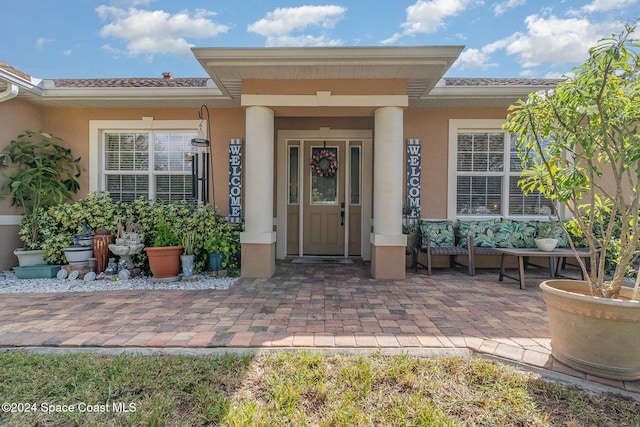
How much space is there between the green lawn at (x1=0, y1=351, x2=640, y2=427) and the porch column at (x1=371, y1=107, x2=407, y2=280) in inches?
90.9

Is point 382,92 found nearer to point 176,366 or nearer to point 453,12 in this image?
point 453,12

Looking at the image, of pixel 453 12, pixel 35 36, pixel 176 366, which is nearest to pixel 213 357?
pixel 176 366

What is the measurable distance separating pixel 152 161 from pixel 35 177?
1651 millimetres

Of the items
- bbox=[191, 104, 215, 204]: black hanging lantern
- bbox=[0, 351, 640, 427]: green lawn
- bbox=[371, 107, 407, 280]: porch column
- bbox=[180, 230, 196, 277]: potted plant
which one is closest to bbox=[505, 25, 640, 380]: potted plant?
bbox=[0, 351, 640, 427]: green lawn

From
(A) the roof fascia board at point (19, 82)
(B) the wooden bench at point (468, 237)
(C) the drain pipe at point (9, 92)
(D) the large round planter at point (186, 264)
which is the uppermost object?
(A) the roof fascia board at point (19, 82)

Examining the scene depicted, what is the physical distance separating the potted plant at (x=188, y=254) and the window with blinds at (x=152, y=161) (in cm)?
130

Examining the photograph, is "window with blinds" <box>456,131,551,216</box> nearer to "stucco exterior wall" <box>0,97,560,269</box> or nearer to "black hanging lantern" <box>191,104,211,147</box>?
"stucco exterior wall" <box>0,97,560,269</box>

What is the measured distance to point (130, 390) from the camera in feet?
5.92

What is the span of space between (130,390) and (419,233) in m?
4.39

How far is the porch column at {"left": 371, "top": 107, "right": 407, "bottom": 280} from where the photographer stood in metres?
4.38

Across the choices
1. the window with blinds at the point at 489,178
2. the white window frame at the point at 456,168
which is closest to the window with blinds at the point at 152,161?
the white window frame at the point at 456,168

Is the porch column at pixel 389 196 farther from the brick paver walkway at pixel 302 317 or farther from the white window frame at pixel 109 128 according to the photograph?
the white window frame at pixel 109 128

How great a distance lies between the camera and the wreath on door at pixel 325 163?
6.09 m

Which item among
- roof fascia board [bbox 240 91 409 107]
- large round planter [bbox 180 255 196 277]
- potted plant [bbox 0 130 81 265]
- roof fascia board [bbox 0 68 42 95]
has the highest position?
roof fascia board [bbox 0 68 42 95]
